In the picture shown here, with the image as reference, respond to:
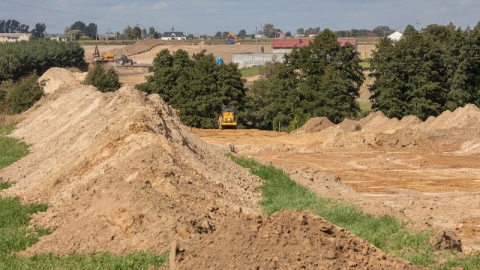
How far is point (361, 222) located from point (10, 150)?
21.7 meters

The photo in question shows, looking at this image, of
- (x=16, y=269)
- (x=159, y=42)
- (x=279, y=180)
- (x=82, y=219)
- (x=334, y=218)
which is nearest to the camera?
(x=16, y=269)

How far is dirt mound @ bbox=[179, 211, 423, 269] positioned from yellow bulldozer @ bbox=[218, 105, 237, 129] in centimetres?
4632

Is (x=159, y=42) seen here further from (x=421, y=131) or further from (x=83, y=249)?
(x=83, y=249)

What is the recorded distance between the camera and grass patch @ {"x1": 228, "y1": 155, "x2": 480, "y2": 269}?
15.3 m

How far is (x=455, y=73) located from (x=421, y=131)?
53.8ft

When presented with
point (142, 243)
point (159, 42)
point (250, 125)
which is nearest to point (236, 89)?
point (250, 125)

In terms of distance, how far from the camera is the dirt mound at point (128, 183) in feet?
55.2

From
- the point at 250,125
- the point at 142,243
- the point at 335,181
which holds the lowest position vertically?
the point at 250,125

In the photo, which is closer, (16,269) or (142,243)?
(16,269)

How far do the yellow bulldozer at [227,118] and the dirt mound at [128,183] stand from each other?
26174 mm

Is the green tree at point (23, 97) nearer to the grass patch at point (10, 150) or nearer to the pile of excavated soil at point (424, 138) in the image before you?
the grass patch at point (10, 150)

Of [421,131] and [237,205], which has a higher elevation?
[237,205]

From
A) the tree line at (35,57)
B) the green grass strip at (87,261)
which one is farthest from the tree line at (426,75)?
the tree line at (35,57)

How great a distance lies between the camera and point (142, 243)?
16234mm
